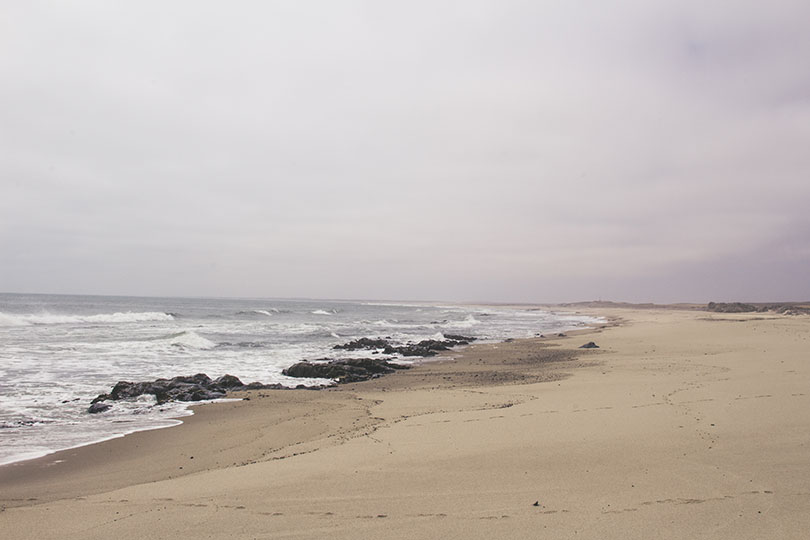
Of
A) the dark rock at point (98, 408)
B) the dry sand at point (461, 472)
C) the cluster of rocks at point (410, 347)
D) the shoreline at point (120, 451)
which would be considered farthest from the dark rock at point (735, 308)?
the dark rock at point (98, 408)

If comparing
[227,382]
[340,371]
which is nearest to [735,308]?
[340,371]

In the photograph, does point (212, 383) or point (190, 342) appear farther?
point (190, 342)

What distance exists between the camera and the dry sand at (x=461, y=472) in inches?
153

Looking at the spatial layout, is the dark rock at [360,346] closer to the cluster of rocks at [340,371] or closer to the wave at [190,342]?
the wave at [190,342]

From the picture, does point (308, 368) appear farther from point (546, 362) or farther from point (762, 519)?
point (762, 519)

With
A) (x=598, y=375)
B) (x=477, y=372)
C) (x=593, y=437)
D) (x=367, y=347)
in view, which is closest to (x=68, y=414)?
(x=593, y=437)

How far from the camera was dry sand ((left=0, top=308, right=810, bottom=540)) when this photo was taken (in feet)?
12.8

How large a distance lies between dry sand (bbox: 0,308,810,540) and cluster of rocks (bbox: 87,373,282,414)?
194 centimetres

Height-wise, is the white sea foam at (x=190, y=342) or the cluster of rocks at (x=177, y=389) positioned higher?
the cluster of rocks at (x=177, y=389)

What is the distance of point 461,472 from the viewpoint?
16.6 feet

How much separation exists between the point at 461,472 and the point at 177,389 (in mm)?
9111

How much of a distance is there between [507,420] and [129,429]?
6.50 meters

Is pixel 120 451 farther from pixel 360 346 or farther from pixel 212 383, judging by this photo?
pixel 360 346

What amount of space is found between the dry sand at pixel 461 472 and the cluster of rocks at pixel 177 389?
6.35 feet
